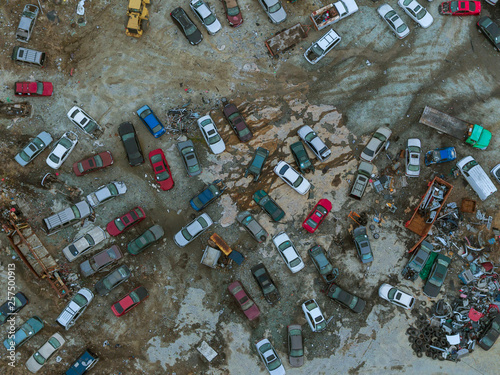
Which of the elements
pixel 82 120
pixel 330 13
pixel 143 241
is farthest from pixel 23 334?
pixel 330 13

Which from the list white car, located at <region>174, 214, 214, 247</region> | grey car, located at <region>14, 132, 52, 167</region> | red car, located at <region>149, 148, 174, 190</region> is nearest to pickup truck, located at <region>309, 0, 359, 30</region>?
red car, located at <region>149, 148, 174, 190</region>

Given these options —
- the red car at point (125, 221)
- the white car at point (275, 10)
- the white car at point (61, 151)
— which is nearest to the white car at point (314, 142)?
the white car at point (275, 10)

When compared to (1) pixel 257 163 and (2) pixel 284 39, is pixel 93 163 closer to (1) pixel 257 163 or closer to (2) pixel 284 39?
(1) pixel 257 163

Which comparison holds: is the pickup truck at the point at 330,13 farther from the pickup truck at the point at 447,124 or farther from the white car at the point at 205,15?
the pickup truck at the point at 447,124

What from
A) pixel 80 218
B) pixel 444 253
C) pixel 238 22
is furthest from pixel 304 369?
pixel 238 22

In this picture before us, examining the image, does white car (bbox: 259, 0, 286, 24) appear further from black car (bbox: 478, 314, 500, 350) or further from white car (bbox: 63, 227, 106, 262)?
black car (bbox: 478, 314, 500, 350)

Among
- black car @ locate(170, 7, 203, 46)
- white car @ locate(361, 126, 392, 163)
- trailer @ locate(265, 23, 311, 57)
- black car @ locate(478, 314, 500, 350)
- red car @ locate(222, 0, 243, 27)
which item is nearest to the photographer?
black car @ locate(478, 314, 500, 350)

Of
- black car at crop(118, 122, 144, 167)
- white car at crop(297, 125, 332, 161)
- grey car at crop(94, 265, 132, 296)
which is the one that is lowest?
grey car at crop(94, 265, 132, 296)
